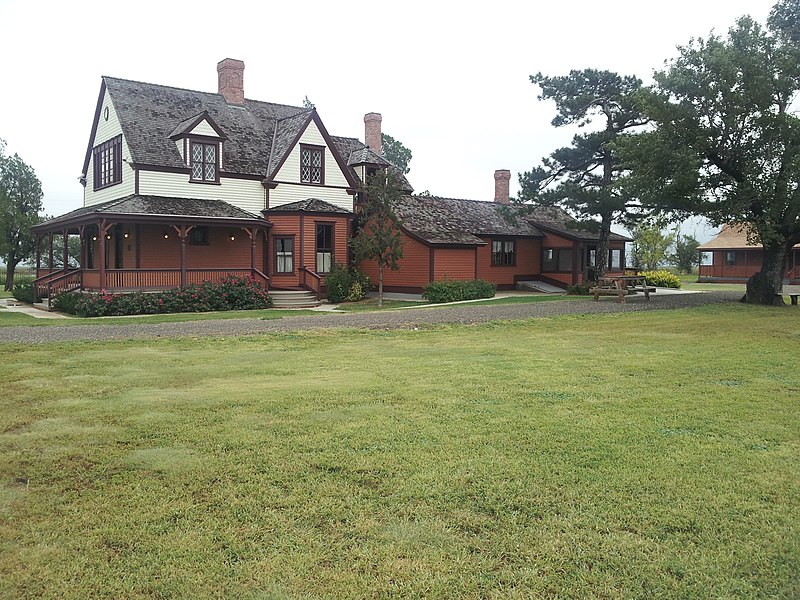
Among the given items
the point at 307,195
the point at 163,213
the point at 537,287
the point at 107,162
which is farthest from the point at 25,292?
the point at 537,287

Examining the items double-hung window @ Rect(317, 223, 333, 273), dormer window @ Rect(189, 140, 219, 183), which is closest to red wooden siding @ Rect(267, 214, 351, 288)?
double-hung window @ Rect(317, 223, 333, 273)

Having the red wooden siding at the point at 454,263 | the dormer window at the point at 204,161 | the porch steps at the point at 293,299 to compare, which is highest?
the dormer window at the point at 204,161

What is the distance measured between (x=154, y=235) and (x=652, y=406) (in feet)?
73.2

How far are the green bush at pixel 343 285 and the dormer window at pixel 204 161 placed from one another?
6.12 meters

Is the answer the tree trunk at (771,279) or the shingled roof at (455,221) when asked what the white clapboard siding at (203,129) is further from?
the tree trunk at (771,279)

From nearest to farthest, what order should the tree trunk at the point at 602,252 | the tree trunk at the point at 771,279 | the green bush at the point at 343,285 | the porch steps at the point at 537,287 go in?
the tree trunk at the point at 771,279
the green bush at the point at 343,285
the tree trunk at the point at 602,252
the porch steps at the point at 537,287

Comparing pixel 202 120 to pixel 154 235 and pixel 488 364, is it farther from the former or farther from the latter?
pixel 488 364

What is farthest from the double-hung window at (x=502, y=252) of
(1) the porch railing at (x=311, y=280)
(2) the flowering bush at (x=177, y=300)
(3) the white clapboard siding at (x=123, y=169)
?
(3) the white clapboard siding at (x=123, y=169)

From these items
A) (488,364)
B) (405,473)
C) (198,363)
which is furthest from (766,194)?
(405,473)

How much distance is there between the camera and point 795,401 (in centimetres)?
→ 795

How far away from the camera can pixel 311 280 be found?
2756 centimetres

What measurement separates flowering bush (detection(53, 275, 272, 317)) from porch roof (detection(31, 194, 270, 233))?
89.9 inches

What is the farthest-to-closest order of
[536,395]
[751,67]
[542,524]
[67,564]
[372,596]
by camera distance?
[751,67] < [536,395] < [542,524] < [67,564] < [372,596]

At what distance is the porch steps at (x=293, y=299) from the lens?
25638 mm
